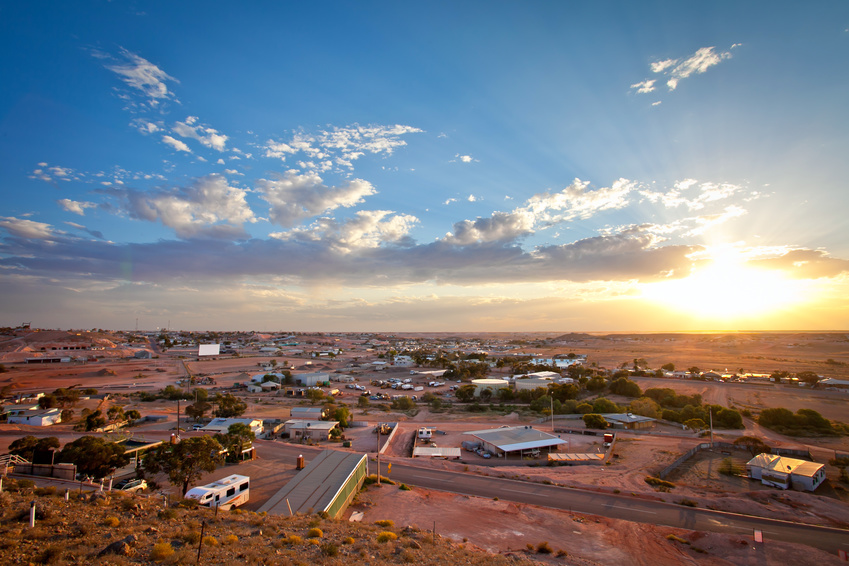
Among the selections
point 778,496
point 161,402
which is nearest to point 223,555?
point 778,496

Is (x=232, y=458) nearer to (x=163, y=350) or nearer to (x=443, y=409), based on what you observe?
(x=443, y=409)

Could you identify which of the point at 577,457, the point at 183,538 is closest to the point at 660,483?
the point at 577,457

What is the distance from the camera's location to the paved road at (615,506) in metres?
17.6

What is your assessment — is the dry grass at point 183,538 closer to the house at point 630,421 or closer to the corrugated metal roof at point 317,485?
the corrugated metal roof at point 317,485

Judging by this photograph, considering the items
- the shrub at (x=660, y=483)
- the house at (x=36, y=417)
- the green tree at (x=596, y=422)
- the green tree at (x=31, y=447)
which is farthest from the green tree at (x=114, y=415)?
the green tree at (x=596, y=422)

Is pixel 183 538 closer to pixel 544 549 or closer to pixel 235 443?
pixel 544 549

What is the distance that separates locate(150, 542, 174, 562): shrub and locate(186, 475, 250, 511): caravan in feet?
28.1

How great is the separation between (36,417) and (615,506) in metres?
49.8

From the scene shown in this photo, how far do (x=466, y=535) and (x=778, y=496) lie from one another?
61.4 feet

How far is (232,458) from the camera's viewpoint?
26.1m

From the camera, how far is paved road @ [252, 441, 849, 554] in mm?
17562

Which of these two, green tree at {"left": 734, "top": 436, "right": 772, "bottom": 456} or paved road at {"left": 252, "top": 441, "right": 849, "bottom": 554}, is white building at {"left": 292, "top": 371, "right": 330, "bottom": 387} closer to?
paved road at {"left": 252, "top": 441, "right": 849, "bottom": 554}

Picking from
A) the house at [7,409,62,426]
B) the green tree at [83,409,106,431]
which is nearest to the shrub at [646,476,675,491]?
the green tree at [83,409,106,431]

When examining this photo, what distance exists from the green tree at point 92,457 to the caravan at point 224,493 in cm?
503
